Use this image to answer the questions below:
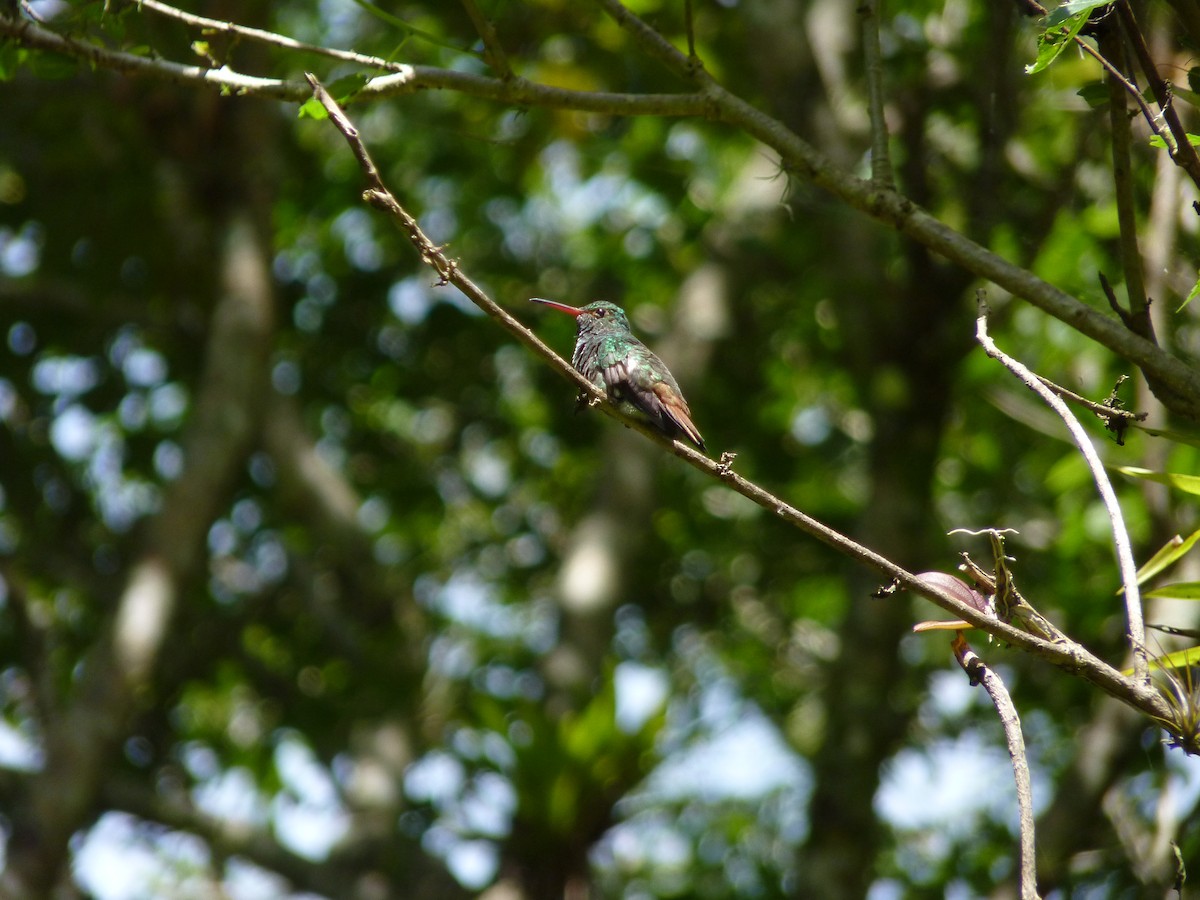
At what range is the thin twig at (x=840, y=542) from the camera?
198cm

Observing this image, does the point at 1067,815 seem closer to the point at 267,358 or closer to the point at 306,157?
the point at 267,358

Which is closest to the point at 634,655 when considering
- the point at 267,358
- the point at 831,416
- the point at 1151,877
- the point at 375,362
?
the point at 831,416

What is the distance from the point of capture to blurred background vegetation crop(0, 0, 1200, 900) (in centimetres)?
579

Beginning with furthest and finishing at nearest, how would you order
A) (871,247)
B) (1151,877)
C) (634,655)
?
1. (634,655)
2. (871,247)
3. (1151,877)

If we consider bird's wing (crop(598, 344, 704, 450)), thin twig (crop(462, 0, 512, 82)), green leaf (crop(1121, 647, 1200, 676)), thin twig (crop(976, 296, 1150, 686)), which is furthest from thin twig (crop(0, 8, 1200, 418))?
bird's wing (crop(598, 344, 704, 450))

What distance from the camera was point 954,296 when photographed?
5.86 m

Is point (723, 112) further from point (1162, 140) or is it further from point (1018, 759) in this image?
point (1018, 759)

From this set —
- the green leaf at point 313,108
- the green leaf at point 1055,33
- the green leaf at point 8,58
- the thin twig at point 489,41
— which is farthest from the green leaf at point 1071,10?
the green leaf at point 8,58

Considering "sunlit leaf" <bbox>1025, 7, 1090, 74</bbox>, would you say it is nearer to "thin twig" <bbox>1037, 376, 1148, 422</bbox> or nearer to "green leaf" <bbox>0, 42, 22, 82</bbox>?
"thin twig" <bbox>1037, 376, 1148, 422</bbox>

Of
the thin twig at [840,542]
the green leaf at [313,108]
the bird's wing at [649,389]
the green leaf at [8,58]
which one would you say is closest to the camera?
the thin twig at [840,542]

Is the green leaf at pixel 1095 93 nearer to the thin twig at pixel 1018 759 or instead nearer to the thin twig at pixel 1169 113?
the thin twig at pixel 1169 113

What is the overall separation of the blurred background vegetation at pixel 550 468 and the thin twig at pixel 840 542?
2.13 meters

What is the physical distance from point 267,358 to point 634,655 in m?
4.12

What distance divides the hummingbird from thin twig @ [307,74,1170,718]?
1.05m
